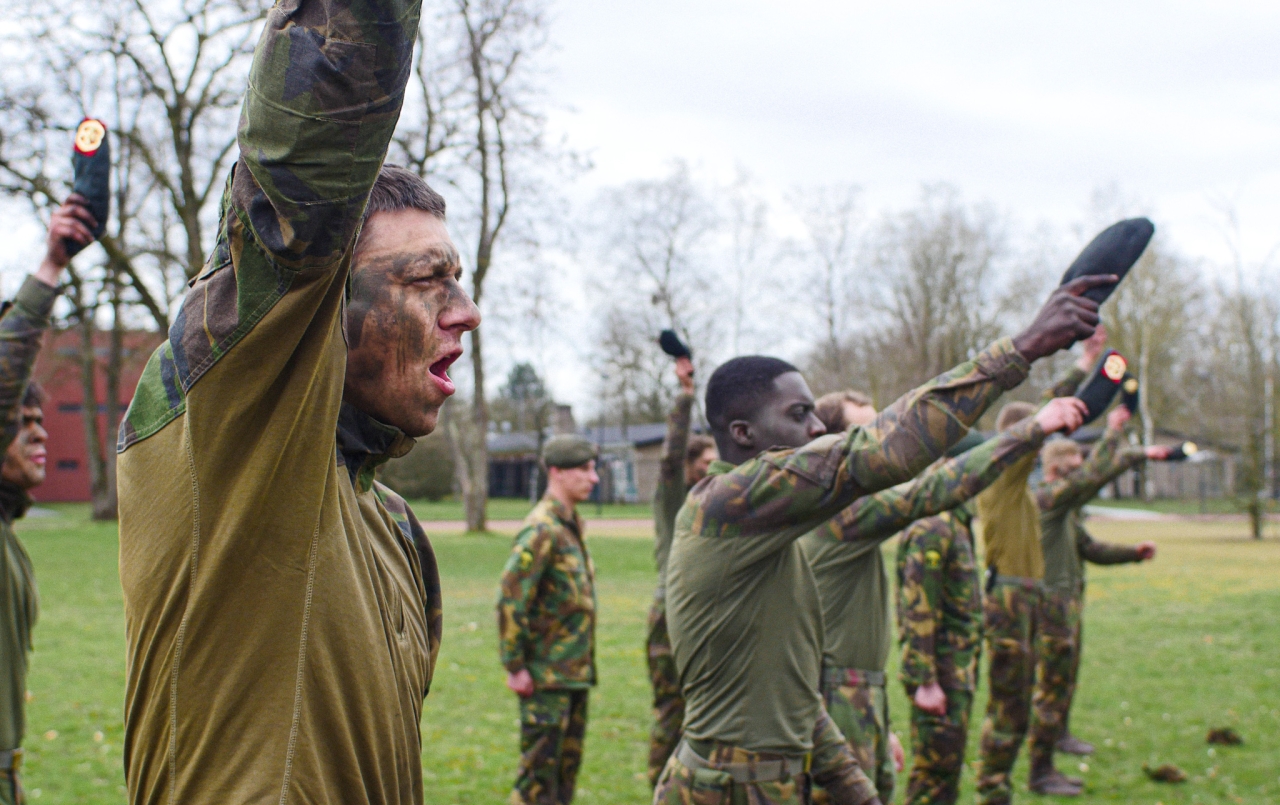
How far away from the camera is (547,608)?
6484 millimetres

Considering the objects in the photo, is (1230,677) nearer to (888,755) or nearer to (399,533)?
(888,755)

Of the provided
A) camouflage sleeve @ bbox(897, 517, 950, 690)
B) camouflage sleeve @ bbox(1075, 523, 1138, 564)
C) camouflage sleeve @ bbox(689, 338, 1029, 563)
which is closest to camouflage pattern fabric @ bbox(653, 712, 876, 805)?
camouflage sleeve @ bbox(689, 338, 1029, 563)

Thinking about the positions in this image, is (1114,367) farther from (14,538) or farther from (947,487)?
(14,538)

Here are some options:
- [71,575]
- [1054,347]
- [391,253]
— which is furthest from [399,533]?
[71,575]

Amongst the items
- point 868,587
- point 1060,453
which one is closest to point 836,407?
point 868,587

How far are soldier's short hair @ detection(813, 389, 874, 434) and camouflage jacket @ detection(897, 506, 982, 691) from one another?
1075mm

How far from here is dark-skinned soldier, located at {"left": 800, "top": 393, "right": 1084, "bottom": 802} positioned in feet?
14.5

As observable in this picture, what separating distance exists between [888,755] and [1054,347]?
9.70 feet

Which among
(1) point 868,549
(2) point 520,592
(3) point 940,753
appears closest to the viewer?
(1) point 868,549

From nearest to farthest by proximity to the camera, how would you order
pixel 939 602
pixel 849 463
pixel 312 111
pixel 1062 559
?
pixel 312 111, pixel 849 463, pixel 939 602, pixel 1062 559

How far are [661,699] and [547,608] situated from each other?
1.59 meters

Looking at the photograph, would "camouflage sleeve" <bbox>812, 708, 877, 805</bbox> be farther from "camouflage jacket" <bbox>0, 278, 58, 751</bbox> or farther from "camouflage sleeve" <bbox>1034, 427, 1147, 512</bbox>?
"camouflage sleeve" <bbox>1034, 427, 1147, 512</bbox>

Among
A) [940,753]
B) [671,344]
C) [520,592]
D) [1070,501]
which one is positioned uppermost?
[671,344]

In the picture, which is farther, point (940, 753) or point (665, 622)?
point (665, 622)
